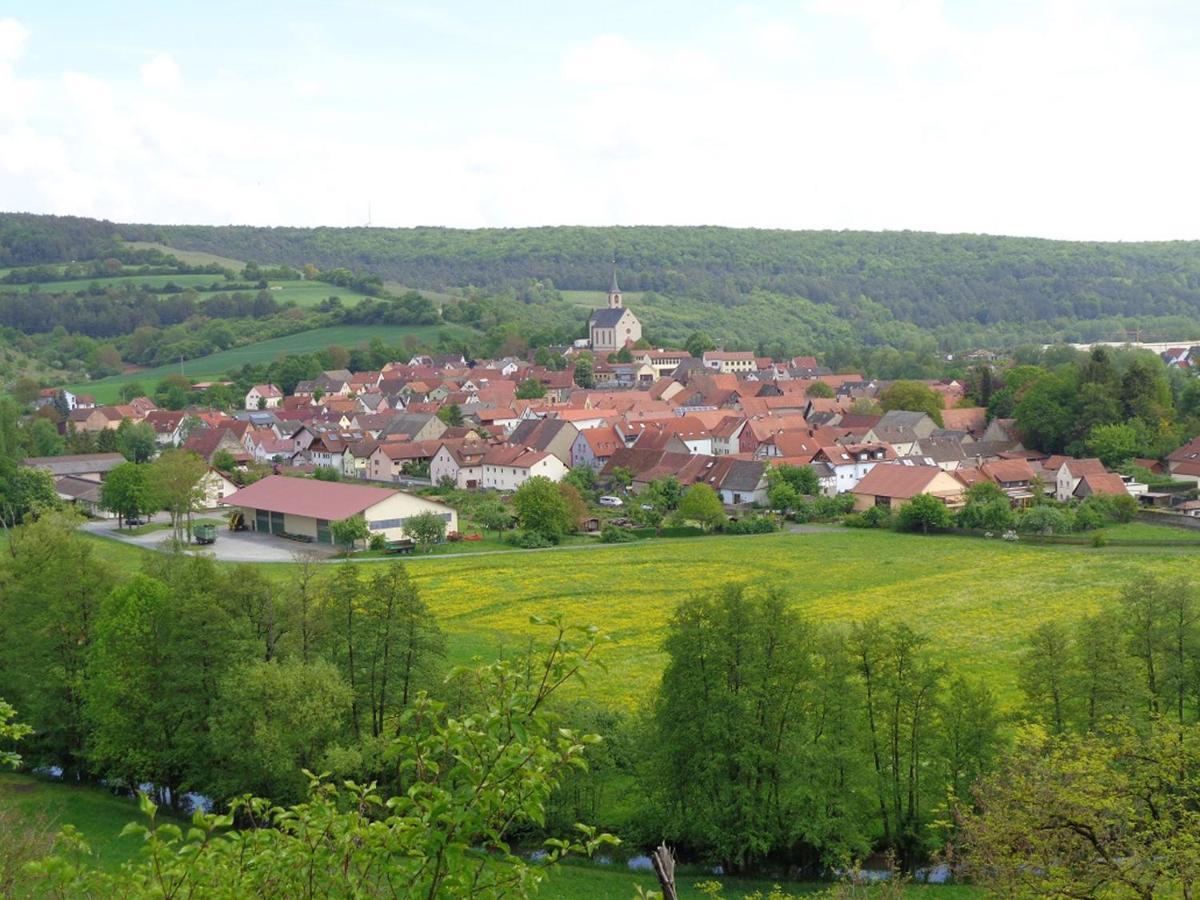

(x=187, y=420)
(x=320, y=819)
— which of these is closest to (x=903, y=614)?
(x=320, y=819)

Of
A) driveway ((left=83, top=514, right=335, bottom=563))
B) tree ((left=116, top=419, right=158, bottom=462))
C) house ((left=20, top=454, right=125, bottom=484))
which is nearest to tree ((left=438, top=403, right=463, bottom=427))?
tree ((left=116, top=419, right=158, bottom=462))

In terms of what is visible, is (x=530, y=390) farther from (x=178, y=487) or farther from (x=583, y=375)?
(x=178, y=487)

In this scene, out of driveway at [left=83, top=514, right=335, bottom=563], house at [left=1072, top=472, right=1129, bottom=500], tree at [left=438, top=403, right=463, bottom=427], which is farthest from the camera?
tree at [left=438, top=403, right=463, bottom=427]

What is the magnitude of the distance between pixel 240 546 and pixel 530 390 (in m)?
49.3

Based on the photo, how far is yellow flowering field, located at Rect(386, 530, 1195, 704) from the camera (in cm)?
3244

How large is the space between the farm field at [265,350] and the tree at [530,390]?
31.7 metres

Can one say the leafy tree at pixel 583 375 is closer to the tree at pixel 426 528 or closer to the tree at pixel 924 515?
the tree at pixel 924 515

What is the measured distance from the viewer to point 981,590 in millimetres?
39062

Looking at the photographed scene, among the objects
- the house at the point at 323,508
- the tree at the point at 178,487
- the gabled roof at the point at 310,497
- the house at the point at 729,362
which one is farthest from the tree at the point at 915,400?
the tree at the point at 178,487

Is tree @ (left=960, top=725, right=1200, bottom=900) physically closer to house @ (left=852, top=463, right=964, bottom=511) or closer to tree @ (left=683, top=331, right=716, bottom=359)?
house @ (left=852, top=463, right=964, bottom=511)

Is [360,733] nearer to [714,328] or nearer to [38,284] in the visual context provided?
[714,328]

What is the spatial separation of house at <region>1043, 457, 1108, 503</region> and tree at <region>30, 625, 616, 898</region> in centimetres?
5526

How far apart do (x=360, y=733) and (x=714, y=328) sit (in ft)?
475

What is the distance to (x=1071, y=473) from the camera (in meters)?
56.9
